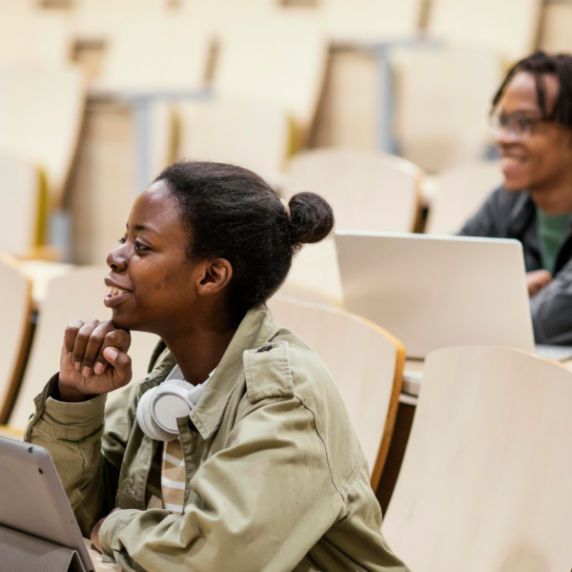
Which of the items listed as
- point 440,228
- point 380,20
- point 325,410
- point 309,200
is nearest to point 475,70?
point 380,20

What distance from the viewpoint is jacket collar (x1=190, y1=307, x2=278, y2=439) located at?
86cm

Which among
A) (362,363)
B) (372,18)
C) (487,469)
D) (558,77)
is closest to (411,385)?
(362,363)

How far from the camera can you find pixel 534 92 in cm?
178

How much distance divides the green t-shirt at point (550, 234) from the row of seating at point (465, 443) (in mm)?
717

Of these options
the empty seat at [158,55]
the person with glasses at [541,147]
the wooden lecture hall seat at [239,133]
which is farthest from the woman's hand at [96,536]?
the empty seat at [158,55]

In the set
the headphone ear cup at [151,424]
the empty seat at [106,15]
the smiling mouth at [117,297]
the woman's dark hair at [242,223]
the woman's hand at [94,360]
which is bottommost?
the headphone ear cup at [151,424]

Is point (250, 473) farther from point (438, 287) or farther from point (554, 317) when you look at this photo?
point (554, 317)

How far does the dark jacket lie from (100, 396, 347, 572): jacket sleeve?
0.85m

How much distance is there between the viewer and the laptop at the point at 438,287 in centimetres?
125

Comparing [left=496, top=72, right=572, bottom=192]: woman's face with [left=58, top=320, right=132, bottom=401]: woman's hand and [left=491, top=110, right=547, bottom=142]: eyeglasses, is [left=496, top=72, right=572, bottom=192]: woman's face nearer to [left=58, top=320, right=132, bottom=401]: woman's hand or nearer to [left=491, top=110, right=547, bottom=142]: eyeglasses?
[left=491, top=110, right=547, bottom=142]: eyeglasses

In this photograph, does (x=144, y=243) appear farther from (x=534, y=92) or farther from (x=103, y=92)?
(x=103, y=92)

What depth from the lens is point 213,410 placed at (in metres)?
0.86

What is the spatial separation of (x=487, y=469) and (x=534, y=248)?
2.88 ft

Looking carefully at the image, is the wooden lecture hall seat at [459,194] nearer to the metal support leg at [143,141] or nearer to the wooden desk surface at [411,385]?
the wooden desk surface at [411,385]
